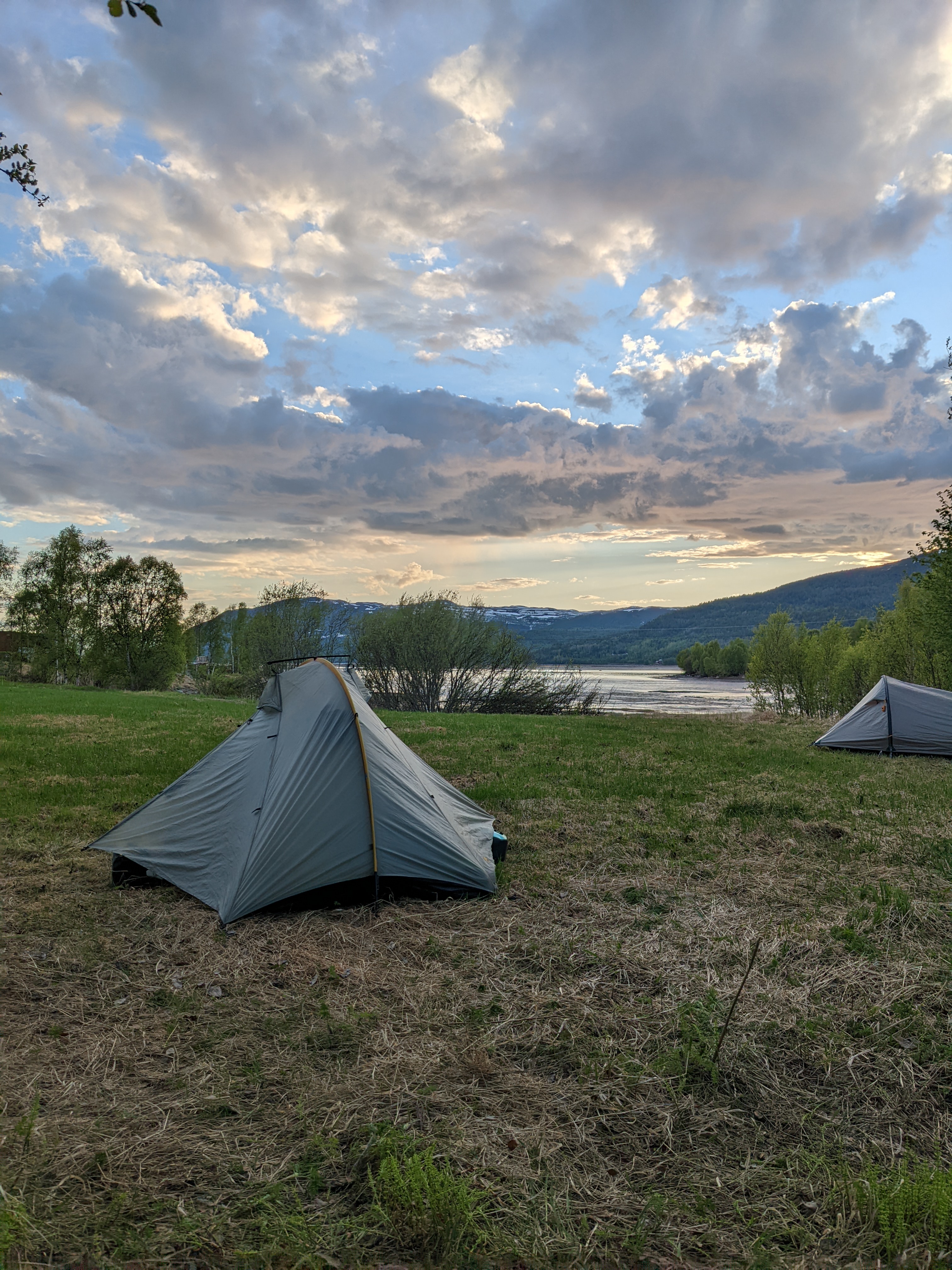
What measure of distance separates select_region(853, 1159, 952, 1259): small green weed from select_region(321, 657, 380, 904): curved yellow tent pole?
14.0ft

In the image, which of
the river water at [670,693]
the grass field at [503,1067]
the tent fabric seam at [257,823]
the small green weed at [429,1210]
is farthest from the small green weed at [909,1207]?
the river water at [670,693]

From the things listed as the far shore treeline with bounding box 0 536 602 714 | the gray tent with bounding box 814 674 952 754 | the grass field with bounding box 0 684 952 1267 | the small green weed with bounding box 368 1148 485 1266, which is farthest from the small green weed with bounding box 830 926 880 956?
the far shore treeline with bounding box 0 536 602 714

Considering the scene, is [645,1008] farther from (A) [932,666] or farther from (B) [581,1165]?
(A) [932,666]

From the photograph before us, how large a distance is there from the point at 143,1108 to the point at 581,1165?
2.31 metres

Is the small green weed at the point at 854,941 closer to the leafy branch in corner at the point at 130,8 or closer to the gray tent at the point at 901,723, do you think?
the leafy branch in corner at the point at 130,8

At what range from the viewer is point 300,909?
646 cm

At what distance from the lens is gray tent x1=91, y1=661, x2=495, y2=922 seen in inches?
252

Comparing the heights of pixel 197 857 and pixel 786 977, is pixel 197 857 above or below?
above

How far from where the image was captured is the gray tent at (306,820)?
6395 mm

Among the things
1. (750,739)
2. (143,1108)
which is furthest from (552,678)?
(143,1108)

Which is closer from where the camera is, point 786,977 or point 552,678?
point 786,977

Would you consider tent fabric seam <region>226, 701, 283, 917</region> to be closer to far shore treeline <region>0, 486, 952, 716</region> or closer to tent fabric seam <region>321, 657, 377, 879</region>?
tent fabric seam <region>321, 657, 377, 879</region>

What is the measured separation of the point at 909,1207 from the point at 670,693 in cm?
6167

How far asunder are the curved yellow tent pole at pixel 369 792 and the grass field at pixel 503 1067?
0.88ft
